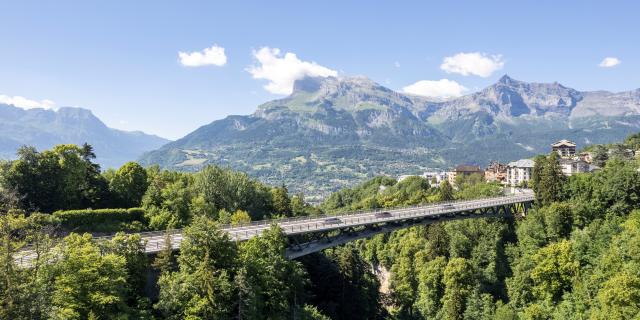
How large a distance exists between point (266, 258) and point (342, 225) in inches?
835

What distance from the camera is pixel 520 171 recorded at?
450 ft

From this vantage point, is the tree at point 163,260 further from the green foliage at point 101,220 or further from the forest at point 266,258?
the green foliage at point 101,220

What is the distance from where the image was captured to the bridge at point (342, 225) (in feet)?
158

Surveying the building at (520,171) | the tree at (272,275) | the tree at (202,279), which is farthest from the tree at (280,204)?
the building at (520,171)

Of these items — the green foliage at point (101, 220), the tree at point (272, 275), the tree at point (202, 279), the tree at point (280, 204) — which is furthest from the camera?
the tree at point (280, 204)

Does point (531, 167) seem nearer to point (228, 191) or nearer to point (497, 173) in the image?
point (497, 173)

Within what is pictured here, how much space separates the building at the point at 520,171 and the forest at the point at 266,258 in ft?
211

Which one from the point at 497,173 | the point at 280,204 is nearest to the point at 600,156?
the point at 497,173

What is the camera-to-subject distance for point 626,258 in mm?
45562

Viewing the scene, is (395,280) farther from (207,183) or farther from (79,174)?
(79,174)

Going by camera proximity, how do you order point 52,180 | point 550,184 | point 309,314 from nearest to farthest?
1. point 309,314
2. point 52,180
3. point 550,184

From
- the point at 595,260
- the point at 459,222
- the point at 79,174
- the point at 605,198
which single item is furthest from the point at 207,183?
the point at 605,198

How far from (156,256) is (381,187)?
135055mm

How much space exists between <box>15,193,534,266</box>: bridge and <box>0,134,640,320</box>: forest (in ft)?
7.19
